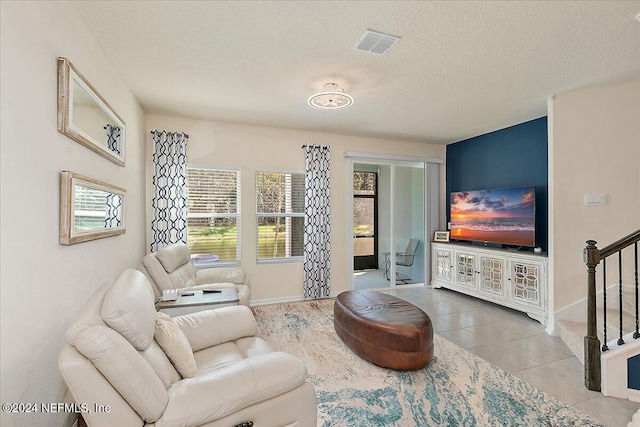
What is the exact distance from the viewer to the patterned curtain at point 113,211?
7.88 ft

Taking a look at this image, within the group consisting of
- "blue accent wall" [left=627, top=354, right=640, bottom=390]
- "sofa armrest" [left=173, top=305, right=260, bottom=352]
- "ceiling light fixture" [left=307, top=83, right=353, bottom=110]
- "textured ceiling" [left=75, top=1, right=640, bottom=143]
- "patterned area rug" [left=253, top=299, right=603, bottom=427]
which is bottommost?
"patterned area rug" [left=253, top=299, right=603, bottom=427]

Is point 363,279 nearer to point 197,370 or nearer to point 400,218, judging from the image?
point 400,218

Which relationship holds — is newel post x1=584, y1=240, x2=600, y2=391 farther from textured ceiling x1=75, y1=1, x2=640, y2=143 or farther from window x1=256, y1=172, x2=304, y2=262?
window x1=256, y1=172, x2=304, y2=262

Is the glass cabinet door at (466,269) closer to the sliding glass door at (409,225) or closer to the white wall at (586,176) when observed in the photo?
the sliding glass door at (409,225)

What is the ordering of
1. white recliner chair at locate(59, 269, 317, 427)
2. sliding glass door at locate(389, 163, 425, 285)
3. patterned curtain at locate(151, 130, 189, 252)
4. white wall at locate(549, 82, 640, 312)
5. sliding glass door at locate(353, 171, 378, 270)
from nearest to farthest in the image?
1. white recliner chair at locate(59, 269, 317, 427)
2. white wall at locate(549, 82, 640, 312)
3. patterned curtain at locate(151, 130, 189, 252)
4. sliding glass door at locate(353, 171, 378, 270)
5. sliding glass door at locate(389, 163, 425, 285)

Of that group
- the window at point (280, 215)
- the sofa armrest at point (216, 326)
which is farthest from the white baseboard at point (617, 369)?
the window at point (280, 215)

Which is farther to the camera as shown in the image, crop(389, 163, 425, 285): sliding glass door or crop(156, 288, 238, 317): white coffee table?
crop(389, 163, 425, 285): sliding glass door

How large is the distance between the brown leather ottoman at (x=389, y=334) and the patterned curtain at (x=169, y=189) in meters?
2.49

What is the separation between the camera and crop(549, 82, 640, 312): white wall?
3.25m

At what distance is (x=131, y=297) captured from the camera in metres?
1.40

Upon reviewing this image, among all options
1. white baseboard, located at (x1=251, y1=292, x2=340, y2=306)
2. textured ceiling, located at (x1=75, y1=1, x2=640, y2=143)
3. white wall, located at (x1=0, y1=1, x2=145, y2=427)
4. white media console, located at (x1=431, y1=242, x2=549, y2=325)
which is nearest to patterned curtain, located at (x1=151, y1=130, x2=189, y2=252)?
textured ceiling, located at (x1=75, y1=1, x2=640, y2=143)

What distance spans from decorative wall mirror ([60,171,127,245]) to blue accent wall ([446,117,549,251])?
16.4 feet

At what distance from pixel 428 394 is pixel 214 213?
3.39 metres

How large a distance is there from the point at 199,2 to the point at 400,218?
4513 mm
